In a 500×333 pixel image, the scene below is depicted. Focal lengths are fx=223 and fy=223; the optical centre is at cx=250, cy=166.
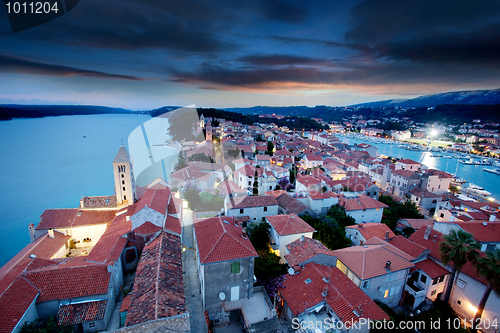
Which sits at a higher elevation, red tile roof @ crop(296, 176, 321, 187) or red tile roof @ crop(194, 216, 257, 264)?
red tile roof @ crop(194, 216, 257, 264)

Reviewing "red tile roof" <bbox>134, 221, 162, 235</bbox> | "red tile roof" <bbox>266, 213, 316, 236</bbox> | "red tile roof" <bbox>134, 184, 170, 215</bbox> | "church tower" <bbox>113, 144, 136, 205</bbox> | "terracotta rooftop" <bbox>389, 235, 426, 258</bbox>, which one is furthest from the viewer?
"church tower" <bbox>113, 144, 136, 205</bbox>

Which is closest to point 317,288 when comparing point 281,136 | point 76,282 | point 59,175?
point 76,282

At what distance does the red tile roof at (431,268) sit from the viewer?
52.5ft

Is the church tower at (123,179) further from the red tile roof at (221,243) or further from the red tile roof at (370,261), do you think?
the red tile roof at (370,261)

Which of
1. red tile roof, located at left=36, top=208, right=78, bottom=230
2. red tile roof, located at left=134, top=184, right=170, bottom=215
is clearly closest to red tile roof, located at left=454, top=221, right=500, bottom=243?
red tile roof, located at left=134, top=184, right=170, bottom=215

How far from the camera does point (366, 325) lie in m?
10.7

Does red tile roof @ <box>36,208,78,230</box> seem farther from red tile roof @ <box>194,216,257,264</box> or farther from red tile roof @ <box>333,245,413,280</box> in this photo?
red tile roof @ <box>333,245,413,280</box>

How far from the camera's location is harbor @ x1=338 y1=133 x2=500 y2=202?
155 feet

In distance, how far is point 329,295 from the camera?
11977 mm

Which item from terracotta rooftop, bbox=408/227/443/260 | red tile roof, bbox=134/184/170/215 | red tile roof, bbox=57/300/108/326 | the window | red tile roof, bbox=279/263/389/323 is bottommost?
terracotta rooftop, bbox=408/227/443/260

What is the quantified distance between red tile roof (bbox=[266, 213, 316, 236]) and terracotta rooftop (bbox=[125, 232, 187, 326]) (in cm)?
759

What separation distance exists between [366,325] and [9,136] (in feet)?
446

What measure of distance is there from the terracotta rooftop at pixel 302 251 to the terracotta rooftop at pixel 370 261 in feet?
5.19

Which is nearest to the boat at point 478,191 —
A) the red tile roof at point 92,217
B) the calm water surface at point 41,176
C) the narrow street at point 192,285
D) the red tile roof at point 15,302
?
the narrow street at point 192,285
